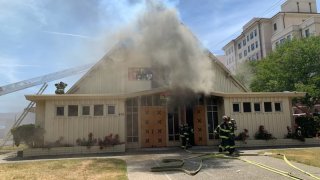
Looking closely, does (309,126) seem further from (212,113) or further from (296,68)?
(296,68)

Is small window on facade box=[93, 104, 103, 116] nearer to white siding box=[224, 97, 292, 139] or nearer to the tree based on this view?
white siding box=[224, 97, 292, 139]

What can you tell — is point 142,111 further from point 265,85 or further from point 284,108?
point 265,85

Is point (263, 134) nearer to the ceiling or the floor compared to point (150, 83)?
nearer to the floor

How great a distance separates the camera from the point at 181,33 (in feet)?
63.3

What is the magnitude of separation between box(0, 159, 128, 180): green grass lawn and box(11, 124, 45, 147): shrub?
417 centimetres

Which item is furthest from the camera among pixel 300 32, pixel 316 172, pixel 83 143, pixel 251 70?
pixel 300 32

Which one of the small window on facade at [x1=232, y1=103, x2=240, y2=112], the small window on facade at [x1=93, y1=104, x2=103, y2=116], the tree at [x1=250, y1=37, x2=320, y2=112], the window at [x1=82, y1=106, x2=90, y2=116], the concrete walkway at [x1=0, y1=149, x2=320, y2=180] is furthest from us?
the tree at [x1=250, y1=37, x2=320, y2=112]

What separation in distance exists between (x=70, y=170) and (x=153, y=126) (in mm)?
8637

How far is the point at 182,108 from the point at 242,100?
145 inches

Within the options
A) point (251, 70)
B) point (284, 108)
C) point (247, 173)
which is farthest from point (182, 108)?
point (251, 70)

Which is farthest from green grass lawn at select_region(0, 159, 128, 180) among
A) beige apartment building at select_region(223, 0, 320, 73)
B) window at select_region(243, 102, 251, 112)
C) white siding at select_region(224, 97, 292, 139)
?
beige apartment building at select_region(223, 0, 320, 73)

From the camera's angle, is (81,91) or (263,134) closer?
(263,134)

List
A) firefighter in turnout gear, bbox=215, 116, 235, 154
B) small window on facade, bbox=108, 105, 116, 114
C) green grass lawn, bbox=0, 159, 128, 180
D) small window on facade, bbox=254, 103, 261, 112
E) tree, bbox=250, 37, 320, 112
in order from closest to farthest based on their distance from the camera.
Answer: green grass lawn, bbox=0, 159, 128, 180 < firefighter in turnout gear, bbox=215, 116, 235, 154 < small window on facade, bbox=108, 105, 116, 114 < small window on facade, bbox=254, 103, 261, 112 < tree, bbox=250, 37, 320, 112

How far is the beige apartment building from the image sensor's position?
197 ft
